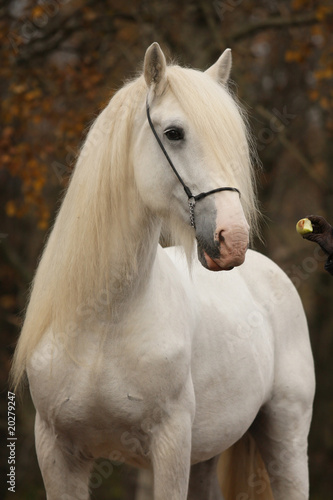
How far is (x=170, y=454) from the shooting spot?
313 cm

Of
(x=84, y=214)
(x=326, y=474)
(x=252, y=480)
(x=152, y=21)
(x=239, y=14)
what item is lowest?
(x=326, y=474)

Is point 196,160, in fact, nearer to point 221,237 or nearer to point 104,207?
point 221,237

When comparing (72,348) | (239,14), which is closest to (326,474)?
(239,14)

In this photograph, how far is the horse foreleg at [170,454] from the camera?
3.14 m

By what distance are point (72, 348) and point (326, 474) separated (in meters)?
9.01

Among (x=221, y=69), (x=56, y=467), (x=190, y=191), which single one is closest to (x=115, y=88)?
(x=221, y=69)

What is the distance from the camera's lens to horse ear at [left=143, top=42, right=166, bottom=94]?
9.98 ft

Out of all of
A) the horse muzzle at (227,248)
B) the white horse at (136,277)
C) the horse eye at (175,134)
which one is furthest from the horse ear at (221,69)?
the horse muzzle at (227,248)

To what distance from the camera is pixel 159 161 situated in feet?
9.91

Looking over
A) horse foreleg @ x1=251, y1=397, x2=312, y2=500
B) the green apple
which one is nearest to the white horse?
the green apple

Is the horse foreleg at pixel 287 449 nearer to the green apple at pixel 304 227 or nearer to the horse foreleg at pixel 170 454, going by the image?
the horse foreleg at pixel 170 454

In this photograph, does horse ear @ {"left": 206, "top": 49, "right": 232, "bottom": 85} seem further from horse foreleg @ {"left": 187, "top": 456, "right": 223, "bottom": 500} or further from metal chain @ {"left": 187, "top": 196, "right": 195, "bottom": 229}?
horse foreleg @ {"left": 187, "top": 456, "right": 223, "bottom": 500}

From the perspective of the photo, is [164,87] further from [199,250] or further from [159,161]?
[199,250]

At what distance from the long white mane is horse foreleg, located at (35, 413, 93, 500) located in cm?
32
